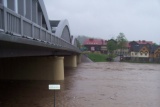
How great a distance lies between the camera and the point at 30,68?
1304 inches

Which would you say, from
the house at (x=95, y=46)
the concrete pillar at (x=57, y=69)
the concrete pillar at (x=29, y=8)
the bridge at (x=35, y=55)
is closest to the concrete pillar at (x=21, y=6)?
the bridge at (x=35, y=55)

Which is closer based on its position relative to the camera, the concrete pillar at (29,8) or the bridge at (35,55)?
the bridge at (35,55)

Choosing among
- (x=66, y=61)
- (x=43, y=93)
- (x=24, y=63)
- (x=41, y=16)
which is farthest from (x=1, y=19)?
(x=66, y=61)

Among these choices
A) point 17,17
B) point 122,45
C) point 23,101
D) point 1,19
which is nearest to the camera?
point 1,19

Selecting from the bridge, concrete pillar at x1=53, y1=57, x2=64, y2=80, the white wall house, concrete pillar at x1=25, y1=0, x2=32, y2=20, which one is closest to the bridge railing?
the bridge

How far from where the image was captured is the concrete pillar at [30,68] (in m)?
32.8

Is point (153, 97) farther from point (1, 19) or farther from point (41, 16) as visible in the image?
point (41, 16)

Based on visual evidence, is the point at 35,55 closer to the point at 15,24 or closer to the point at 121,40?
the point at 15,24

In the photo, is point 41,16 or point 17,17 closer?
point 17,17

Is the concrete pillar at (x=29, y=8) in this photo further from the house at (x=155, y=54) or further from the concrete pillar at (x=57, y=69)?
the house at (x=155, y=54)

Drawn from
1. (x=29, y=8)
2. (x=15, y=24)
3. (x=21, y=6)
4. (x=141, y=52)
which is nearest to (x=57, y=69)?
(x=29, y=8)

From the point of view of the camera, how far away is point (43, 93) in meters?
25.2

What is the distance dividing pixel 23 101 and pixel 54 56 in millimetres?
13839

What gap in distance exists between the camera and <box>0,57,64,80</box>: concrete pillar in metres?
32.8
